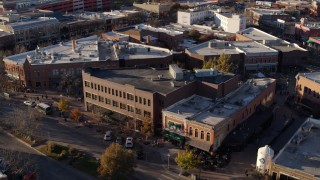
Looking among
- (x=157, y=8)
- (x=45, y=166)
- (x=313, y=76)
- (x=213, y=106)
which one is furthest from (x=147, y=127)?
(x=157, y=8)

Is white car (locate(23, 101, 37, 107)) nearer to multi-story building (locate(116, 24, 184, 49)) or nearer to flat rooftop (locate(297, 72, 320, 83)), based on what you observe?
multi-story building (locate(116, 24, 184, 49))

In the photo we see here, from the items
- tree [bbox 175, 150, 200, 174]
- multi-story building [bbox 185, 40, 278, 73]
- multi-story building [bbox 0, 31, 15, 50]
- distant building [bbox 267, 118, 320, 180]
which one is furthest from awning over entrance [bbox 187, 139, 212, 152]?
multi-story building [bbox 0, 31, 15, 50]

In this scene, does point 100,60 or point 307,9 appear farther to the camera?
point 307,9

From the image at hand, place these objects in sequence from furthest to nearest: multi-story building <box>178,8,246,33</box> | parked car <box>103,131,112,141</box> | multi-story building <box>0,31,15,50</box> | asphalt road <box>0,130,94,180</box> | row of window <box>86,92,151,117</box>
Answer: multi-story building <box>178,8,246,33</box> → multi-story building <box>0,31,15,50</box> → row of window <box>86,92,151,117</box> → parked car <box>103,131,112,141</box> → asphalt road <box>0,130,94,180</box>

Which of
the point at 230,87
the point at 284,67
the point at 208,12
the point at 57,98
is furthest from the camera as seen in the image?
the point at 208,12

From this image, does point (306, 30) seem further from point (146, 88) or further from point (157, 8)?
point (146, 88)

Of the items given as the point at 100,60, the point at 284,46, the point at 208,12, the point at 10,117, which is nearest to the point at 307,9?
the point at 208,12

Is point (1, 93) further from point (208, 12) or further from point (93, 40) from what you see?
point (208, 12)
